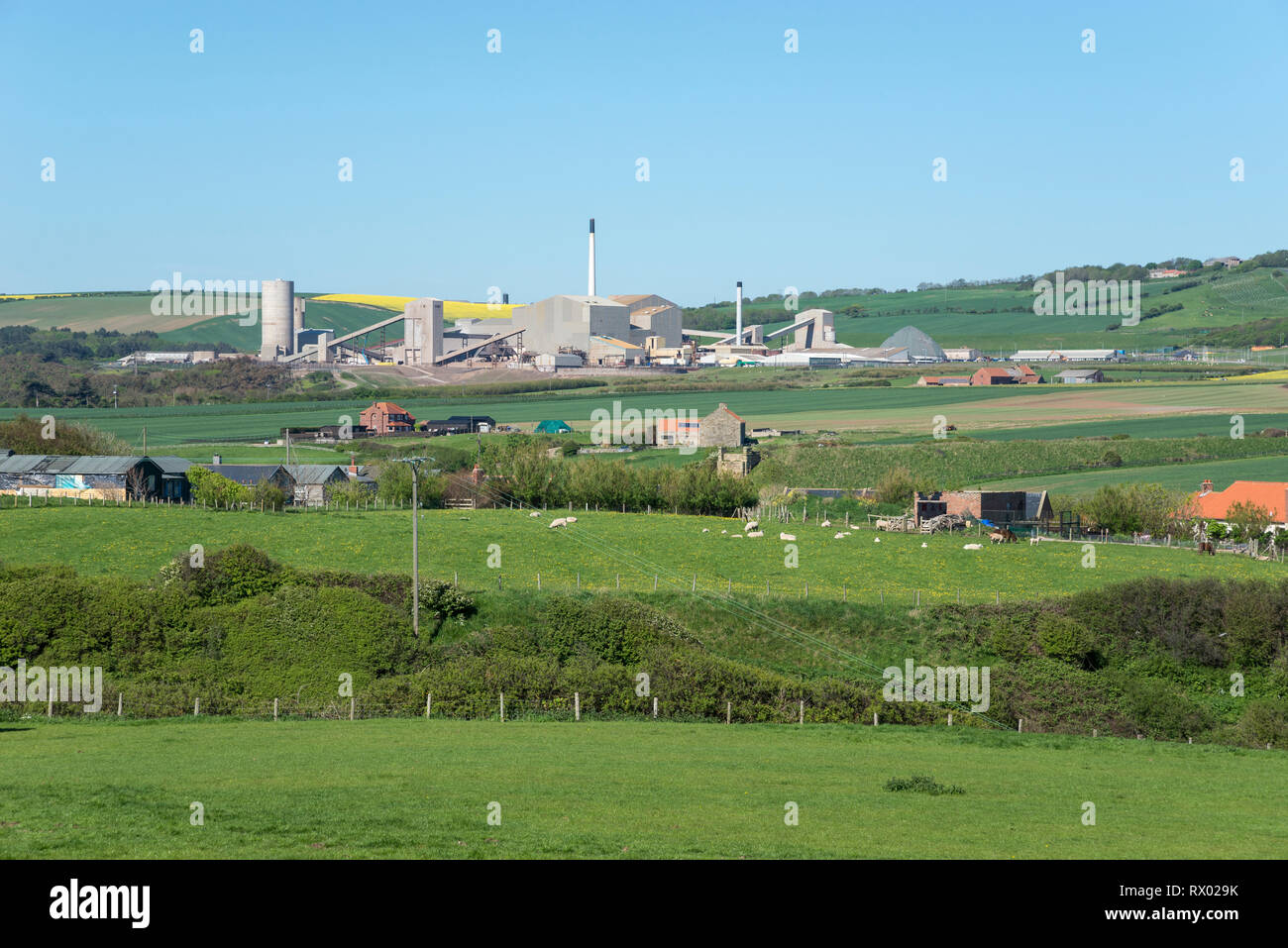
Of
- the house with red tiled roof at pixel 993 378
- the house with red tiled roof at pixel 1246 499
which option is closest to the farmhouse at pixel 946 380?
the house with red tiled roof at pixel 993 378

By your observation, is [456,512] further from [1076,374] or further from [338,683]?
[1076,374]

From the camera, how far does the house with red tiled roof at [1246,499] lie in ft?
238

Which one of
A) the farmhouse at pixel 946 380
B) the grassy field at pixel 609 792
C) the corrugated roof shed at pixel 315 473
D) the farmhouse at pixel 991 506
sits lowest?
the grassy field at pixel 609 792

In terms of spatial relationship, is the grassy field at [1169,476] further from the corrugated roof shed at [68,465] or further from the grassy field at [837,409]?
the corrugated roof shed at [68,465]

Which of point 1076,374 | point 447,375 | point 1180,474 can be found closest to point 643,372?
point 447,375

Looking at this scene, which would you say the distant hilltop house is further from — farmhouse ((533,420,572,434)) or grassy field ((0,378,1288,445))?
farmhouse ((533,420,572,434))

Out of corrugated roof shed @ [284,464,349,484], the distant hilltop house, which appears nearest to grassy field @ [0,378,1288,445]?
the distant hilltop house

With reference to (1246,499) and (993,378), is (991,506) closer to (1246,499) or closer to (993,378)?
(1246,499)

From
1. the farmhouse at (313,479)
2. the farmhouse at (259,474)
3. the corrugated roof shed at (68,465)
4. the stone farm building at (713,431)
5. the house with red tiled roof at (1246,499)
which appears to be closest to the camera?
the house with red tiled roof at (1246,499)

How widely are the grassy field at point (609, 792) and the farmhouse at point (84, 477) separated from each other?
44.9m

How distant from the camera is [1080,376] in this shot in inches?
6821

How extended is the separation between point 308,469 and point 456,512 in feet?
66.0

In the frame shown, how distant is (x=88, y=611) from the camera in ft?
140

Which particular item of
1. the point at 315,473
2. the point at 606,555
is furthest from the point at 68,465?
the point at 606,555
